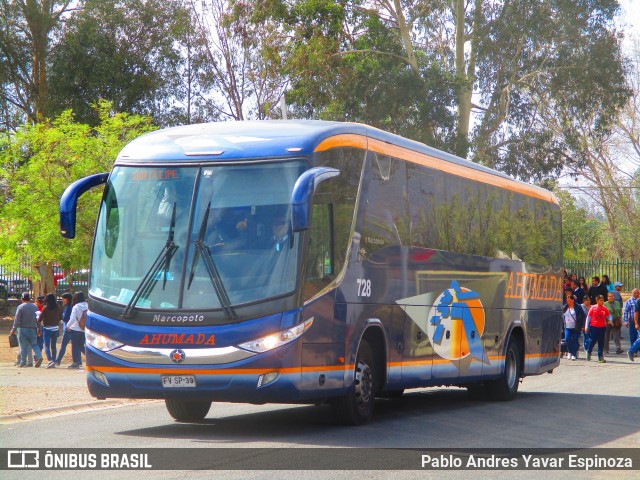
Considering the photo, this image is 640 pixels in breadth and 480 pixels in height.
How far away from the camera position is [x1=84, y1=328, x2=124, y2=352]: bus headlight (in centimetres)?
1109

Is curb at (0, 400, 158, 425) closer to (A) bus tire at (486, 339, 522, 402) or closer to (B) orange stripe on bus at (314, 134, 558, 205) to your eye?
(B) orange stripe on bus at (314, 134, 558, 205)

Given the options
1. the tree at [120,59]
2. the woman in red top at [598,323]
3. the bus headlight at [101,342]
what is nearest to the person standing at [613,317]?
the woman in red top at [598,323]

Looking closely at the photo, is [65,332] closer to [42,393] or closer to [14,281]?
[42,393]

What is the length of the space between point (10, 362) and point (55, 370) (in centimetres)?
351

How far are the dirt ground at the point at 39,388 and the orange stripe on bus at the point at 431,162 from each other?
18.5 ft

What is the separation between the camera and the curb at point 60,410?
13.2 m

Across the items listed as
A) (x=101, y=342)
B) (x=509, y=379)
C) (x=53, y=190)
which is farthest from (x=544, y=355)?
(x=53, y=190)

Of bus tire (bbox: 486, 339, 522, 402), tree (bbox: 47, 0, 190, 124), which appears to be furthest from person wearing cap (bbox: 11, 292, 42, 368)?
tree (bbox: 47, 0, 190, 124)

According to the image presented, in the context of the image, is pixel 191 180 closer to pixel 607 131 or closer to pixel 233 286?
pixel 233 286

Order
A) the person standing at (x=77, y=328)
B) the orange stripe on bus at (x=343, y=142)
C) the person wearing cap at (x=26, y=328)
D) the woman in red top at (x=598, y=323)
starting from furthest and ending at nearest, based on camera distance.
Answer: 1. the woman in red top at (x=598, y=323)
2. the person wearing cap at (x=26, y=328)
3. the person standing at (x=77, y=328)
4. the orange stripe on bus at (x=343, y=142)

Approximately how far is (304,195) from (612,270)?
113 feet

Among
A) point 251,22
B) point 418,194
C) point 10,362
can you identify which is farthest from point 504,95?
point 418,194

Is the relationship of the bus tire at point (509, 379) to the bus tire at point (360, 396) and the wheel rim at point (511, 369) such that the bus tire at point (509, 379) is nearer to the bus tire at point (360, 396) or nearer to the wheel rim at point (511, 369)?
the wheel rim at point (511, 369)

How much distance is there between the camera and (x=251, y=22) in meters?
39.5
